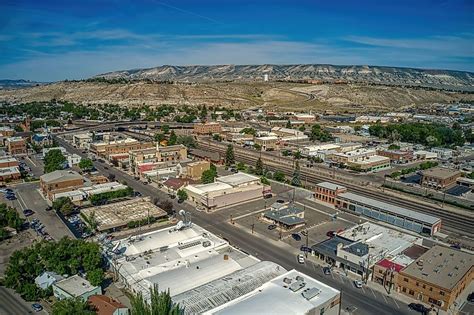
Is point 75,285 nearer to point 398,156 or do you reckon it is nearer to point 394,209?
point 394,209

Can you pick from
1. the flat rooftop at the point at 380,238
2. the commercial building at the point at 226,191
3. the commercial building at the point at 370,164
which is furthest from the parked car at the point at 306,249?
the commercial building at the point at 370,164

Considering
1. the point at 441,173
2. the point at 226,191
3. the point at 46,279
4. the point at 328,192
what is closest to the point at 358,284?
the point at 328,192

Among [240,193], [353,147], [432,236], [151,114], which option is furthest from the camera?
[151,114]

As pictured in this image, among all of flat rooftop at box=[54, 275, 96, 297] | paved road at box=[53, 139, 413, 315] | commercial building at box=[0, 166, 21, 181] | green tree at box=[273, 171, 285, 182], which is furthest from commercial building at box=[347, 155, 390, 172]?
commercial building at box=[0, 166, 21, 181]

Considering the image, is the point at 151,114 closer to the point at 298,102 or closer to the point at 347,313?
the point at 298,102

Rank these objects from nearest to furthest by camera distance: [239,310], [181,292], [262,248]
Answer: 1. [239,310]
2. [181,292]
3. [262,248]

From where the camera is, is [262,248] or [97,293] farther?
[262,248]

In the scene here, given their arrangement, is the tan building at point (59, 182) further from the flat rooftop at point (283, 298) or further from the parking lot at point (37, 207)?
the flat rooftop at point (283, 298)

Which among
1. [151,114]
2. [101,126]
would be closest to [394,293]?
[101,126]
